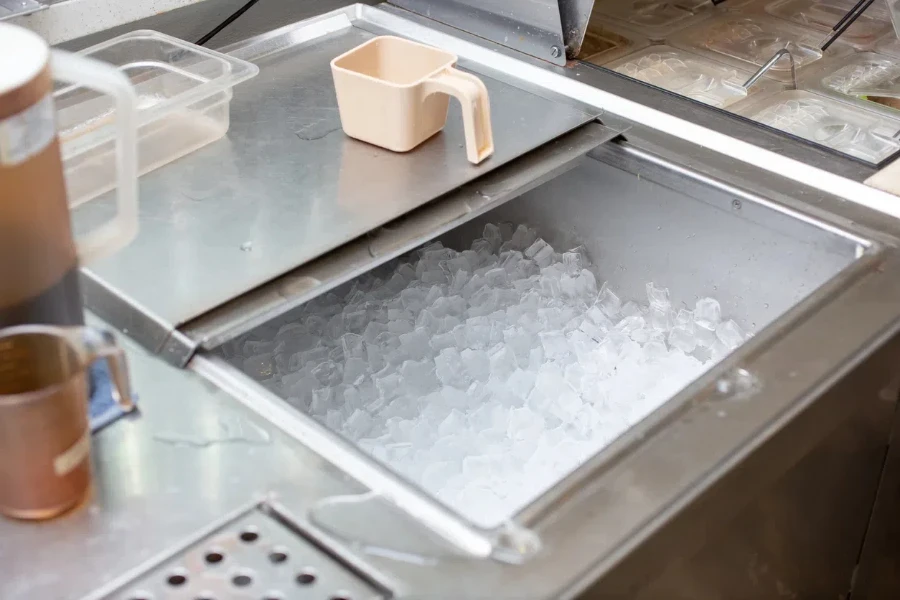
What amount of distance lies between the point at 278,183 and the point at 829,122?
78cm

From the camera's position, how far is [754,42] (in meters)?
1.59

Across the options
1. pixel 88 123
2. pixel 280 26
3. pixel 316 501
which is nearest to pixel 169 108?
pixel 88 123

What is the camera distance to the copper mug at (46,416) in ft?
2.24

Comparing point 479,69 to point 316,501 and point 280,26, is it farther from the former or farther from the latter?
point 316,501

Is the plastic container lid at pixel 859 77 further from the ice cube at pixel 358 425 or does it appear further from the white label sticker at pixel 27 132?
the white label sticker at pixel 27 132

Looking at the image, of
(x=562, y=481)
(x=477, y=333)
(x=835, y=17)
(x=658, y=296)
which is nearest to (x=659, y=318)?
(x=658, y=296)

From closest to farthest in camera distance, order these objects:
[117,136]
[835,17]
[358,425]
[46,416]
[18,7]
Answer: [46,416] → [117,136] → [358,425] → [18,7] → [835,17]

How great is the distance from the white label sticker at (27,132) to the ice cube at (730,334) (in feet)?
2.81

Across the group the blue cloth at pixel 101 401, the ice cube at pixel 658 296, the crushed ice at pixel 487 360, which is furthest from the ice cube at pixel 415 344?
the blue cloth at pixel 101 401

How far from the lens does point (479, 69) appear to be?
57.9 inches

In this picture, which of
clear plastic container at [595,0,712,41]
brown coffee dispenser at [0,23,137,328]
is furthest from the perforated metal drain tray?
clear plastic container at [595,0,712,41]

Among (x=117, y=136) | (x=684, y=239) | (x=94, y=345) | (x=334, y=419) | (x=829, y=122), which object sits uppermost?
(x=117, y=136)

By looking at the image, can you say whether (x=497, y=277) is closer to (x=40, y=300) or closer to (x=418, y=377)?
(x=418, y=377)

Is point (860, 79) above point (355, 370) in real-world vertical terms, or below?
above
